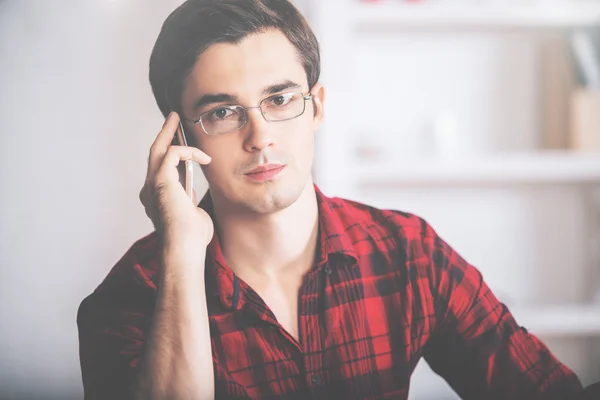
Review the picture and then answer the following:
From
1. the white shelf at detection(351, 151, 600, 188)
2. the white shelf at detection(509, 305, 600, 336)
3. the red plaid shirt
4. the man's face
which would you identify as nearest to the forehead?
the man's face

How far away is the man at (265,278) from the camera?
892 mm

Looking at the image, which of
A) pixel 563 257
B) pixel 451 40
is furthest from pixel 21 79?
pixel 563 257

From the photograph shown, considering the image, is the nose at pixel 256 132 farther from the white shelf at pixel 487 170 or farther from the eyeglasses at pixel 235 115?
the white shelf at pixel 487 170

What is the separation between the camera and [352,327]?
1.01 metres

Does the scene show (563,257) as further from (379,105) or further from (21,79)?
(21,79)

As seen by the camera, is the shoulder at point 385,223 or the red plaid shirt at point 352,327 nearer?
the red plaid shirt at point 352,327

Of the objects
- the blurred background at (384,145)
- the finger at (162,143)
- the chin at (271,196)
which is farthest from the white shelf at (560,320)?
the finger at (162,143)

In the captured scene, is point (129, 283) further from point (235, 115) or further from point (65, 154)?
point (235, 115)

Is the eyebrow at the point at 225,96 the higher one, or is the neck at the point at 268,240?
the eyebrow at the point at 225,96

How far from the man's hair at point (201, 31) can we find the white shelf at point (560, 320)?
871 millimetres

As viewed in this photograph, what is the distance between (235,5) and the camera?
910 millimetres

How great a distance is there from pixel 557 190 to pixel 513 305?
35cm

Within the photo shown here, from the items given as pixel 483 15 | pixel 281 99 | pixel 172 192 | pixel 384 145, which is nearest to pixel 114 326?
pixel 172 192

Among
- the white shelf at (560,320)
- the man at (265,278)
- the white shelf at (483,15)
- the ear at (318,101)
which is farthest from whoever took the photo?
the white shelf at (483,15)
